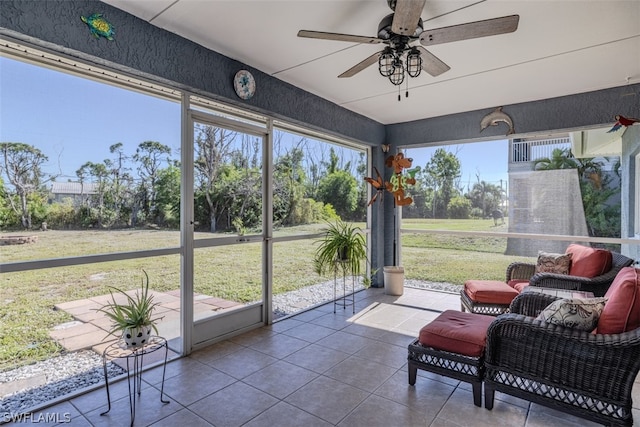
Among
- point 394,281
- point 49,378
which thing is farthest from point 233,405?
point 394,281

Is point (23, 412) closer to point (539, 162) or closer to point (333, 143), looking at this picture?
point (333, 143)

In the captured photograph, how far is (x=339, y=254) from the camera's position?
4.37m

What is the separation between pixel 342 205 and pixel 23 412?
399 cm

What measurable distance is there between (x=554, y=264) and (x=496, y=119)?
2.08m

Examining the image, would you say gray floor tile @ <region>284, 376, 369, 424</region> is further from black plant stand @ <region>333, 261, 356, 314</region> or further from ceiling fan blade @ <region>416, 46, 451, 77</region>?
ceiling fan blade @ <region>416, 46, 451, 77</region>

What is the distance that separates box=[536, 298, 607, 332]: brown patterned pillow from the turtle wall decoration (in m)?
3.58

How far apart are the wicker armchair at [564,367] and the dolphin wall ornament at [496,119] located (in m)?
3.25

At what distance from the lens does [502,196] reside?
4867 millimetres

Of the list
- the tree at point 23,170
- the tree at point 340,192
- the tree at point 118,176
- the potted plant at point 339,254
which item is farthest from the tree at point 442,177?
the tree at point 23,170

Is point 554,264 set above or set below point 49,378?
above

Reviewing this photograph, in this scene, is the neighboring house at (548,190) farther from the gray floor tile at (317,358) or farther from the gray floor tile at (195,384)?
the gray floor tile at (195,384)

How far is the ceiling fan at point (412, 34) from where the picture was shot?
184cm

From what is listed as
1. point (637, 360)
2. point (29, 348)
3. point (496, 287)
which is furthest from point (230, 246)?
point (637, 360)

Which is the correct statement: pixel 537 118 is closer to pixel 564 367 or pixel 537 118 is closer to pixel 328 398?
pixel 564 367
